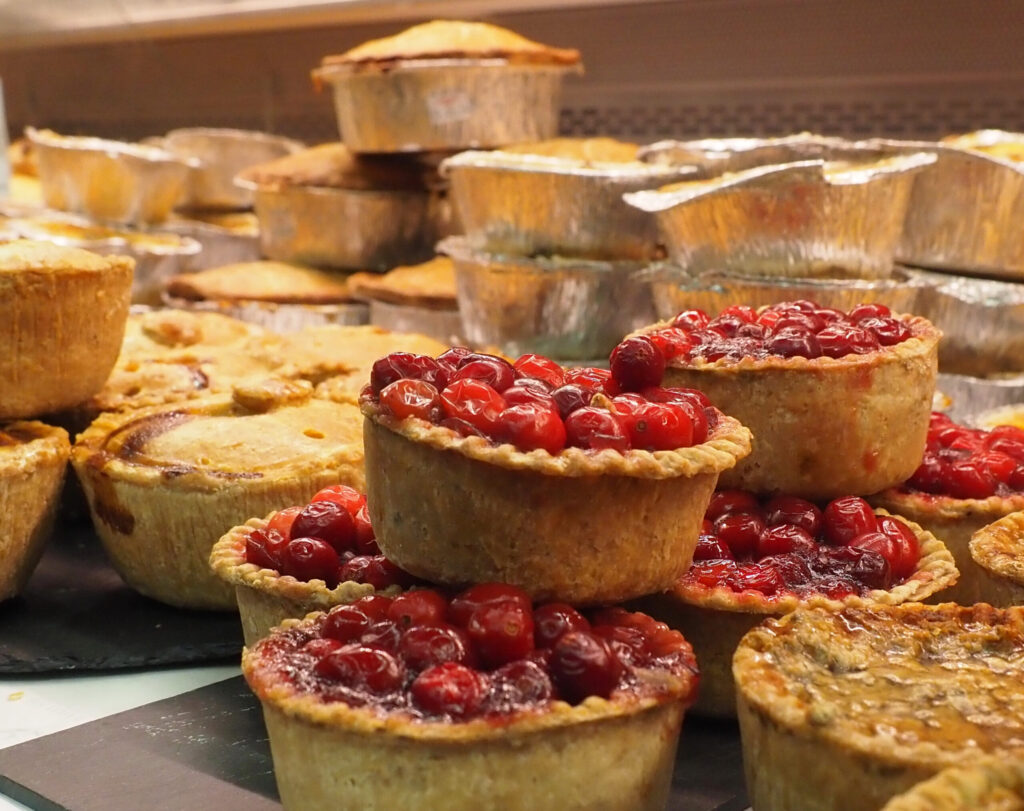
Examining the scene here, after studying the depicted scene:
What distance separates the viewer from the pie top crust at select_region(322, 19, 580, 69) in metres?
3.50

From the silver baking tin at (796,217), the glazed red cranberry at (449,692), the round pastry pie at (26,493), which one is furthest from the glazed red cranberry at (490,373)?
the silver baking tin at (796,217)

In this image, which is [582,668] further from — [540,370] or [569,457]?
[540,370]

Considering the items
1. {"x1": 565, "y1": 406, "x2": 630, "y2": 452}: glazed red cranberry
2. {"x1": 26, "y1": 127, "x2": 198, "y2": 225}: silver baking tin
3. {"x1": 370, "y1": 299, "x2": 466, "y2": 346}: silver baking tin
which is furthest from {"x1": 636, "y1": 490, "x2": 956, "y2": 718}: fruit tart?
{"x1": 26, "y1": 127, "x2": 198, "y2": 225}: silver baking tin

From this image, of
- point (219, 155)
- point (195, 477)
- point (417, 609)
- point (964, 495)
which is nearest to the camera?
point (417, 609)

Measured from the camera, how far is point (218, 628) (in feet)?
7.14

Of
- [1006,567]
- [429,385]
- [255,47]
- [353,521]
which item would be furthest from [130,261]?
[255,47]

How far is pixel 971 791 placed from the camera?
1.05m

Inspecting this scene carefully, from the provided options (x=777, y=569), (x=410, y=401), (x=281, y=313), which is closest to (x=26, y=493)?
(x=410, y=401)

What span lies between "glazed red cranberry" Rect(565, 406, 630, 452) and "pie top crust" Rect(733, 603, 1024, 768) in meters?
0.26

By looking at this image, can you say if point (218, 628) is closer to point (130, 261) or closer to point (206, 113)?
point (130, 261)

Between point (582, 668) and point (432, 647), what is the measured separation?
0.15 m

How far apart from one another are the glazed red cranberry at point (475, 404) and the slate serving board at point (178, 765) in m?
0.51

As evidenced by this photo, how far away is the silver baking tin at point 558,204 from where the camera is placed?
288 centimetres

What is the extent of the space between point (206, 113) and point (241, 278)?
82.8 inches
